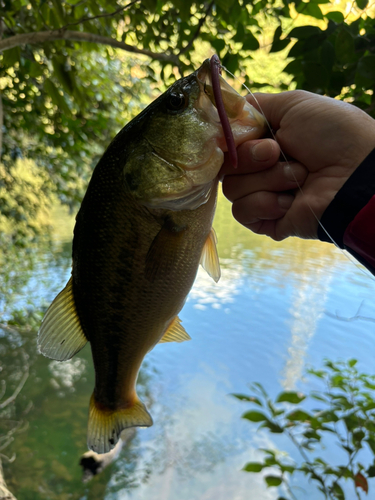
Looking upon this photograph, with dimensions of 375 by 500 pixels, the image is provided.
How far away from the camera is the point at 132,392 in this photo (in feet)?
3.80

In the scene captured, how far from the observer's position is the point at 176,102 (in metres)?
0.87

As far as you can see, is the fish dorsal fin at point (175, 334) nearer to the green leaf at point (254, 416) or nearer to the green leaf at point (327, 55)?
the green leaf at point (254, 416)

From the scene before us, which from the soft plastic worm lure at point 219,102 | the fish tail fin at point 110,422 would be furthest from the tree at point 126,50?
the fish tail fin at point 110,422

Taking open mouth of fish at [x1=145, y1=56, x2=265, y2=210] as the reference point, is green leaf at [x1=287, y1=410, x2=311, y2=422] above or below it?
below

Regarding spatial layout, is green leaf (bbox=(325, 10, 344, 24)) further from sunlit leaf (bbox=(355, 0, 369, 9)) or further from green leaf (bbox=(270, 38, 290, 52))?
green leaf (bbox=(270, 38, 290, 52))

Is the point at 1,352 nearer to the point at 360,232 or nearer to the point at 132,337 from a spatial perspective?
the point at 132,337

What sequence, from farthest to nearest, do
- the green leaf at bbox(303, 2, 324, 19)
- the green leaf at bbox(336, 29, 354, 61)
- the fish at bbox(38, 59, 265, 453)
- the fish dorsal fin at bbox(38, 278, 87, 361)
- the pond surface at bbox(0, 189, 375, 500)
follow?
the pond surface at bbox(0, 189, 375, 500) < the green leaf at bbox(303, 2, 324, 19) < the green leaf at bbox(336, 29, 354, 61) < the fish dorsal fin at bbox(38, 278, 87, 361) < the fish at bbox(38, 59, 265, 453)

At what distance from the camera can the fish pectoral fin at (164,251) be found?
91 centimetres

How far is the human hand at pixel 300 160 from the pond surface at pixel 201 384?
1.62 metres

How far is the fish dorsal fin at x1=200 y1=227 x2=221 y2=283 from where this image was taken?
3.49 feet

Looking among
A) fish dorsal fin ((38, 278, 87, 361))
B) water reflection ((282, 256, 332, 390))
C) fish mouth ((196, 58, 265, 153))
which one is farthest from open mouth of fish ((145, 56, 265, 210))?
water reflection ((282, 256, 332, 390))

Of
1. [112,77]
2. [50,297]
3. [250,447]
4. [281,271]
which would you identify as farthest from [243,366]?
[112,77]

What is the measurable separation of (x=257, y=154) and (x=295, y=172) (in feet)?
0.59

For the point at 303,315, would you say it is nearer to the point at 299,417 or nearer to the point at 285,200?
the point at 299,417
